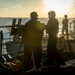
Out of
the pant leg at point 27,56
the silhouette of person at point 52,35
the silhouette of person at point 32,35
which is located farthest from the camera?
the silhouette of person at point 52,35

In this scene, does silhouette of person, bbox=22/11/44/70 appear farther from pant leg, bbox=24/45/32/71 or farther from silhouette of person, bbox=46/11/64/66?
silhouette of person, bbox=46/11/64/66

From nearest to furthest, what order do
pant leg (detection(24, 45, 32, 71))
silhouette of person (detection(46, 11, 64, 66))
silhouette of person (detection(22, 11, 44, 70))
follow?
silhouette of person (detection(22, 11, 44, 70)) → pant leg (detection(24, 45, 32, 71)) → silhouette of person (detection(46, 11, 64, 66))

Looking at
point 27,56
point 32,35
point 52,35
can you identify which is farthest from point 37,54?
point 52,35

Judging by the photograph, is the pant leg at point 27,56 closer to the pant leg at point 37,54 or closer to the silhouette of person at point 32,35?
the silhouette of person at point 32,35

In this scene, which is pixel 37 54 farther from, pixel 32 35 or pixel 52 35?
pixel 52 35

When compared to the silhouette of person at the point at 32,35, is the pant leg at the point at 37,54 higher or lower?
lower

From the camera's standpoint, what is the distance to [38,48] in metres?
9.77

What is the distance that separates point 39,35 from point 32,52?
2.28 ft

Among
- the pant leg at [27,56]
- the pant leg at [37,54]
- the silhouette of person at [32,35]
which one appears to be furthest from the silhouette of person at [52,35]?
the pant leg at [27,56]

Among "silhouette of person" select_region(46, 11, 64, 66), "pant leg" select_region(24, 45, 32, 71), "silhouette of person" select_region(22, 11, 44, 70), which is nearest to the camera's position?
"silhouette of person" select_region(22, 11, 44, 70)

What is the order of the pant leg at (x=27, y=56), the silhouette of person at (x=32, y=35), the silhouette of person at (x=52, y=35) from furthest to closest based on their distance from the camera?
the silhouette of person at (x=52, y=35) < the pant leg at (x=27, y=56) < the silhouette of person at (x=32, y=35)

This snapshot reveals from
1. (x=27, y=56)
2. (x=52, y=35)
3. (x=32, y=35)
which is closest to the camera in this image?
(x=32, y=35)

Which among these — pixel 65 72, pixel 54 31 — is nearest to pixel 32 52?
pixel 54 31

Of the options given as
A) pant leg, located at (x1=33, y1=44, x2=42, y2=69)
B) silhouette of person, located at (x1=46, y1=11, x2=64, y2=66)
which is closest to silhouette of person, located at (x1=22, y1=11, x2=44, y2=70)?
pant leg, located at (x1=33, y1=44, x2=42, y2=69)
